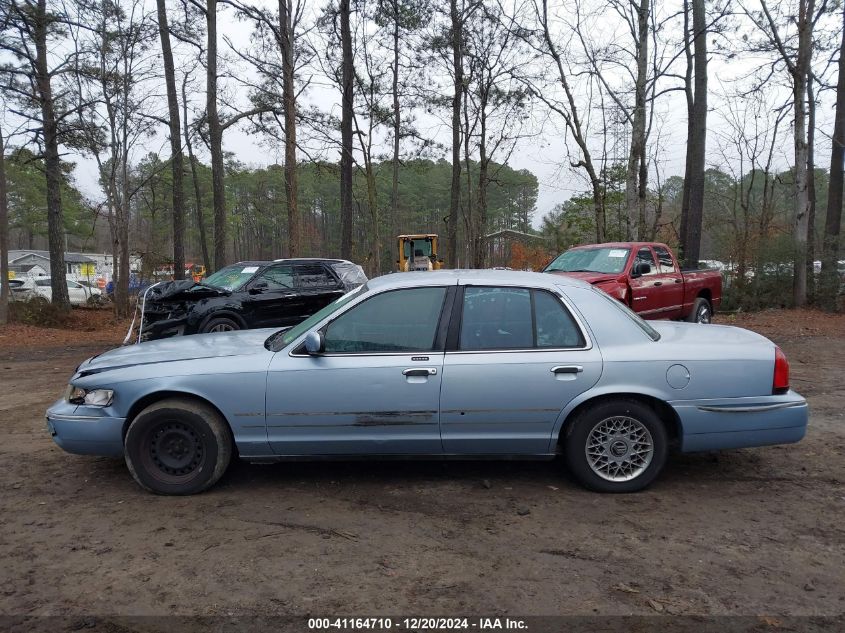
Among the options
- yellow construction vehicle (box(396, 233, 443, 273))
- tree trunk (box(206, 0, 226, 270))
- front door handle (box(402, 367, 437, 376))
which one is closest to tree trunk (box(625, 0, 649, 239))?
tree trunk (box(206, 0, 226, 270))

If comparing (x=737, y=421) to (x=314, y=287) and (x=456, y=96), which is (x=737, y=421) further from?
(x=456, y=96)

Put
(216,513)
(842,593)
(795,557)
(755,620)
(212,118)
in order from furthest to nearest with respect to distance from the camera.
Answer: (212,118), (216,513), (795,557), (842,593), (755,620)

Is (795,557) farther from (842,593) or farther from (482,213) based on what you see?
(482,213)

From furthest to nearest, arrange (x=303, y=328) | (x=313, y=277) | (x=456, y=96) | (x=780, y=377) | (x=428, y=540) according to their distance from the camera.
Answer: (x=456, y=96) < (x=313, y=277) < (x=303, y=328) < (x=780, y=377) < (x=428, y=540)

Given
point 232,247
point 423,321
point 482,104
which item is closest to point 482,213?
point 482,104

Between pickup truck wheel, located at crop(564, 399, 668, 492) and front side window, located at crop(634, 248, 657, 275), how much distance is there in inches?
269

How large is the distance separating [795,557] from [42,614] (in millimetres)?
3863

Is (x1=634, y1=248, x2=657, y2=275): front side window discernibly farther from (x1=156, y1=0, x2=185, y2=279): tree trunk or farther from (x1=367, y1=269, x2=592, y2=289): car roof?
(x1=156, y1=0, x2=185, y2=279): tree trunk

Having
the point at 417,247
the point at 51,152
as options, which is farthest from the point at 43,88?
the point at 417,247

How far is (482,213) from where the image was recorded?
20672 millimetres

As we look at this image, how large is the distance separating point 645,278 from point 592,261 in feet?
3.07

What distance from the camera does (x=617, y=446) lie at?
164 inches

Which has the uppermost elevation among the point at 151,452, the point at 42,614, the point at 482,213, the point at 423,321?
the point at 482,213

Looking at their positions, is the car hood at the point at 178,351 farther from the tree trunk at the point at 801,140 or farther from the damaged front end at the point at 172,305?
the tree trunk at the point at 801,140
